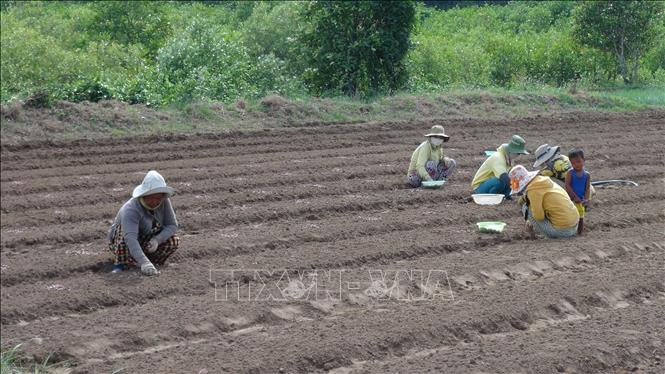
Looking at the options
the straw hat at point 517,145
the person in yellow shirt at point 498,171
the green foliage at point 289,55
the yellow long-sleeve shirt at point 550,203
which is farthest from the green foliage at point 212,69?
the yellow long-sleeve shirt at point 550,203

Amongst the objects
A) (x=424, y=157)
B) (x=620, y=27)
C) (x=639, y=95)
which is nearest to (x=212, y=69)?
(x=424, y=157)

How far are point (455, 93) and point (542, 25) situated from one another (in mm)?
18904

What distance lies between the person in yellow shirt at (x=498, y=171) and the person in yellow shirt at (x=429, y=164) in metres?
0.73

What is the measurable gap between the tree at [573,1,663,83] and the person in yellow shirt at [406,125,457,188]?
533 inches

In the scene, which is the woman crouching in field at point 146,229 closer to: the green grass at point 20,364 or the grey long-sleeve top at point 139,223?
the grey long-sleeve top at point 139,223

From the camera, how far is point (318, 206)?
11.2 m

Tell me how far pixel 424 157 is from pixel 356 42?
900 cm

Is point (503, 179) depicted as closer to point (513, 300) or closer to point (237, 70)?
point (513, 300)

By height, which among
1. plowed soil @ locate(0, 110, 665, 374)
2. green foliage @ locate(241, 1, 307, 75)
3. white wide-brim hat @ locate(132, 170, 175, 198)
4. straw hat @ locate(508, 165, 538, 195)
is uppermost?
green foliage @ locate(241, 1, 307, 75)

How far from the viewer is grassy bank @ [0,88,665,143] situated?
610 inches

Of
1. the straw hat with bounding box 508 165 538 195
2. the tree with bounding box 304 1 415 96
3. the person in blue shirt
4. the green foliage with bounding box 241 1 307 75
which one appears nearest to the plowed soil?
the person in blue shirt

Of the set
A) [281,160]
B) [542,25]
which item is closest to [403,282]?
[281,160]

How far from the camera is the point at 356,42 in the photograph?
68.0 feet

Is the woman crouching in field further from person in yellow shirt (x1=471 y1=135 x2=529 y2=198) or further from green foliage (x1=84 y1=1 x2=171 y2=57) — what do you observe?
green foliage (x1=84 y1=1 x2=171 y2=57)
